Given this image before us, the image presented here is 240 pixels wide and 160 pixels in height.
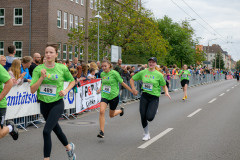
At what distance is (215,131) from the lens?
30.9 ft

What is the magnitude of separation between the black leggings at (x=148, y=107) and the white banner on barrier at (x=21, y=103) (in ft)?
11.2

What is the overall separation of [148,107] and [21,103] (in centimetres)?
362

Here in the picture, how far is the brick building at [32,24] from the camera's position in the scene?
39.6 meters

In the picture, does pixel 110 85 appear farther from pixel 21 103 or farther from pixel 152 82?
pixel 21 103

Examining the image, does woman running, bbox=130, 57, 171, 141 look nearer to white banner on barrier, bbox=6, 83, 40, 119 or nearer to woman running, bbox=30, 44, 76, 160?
woman running, bbox=30, 44, 76, 160

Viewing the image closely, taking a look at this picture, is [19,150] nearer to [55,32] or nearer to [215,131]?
[215,131]

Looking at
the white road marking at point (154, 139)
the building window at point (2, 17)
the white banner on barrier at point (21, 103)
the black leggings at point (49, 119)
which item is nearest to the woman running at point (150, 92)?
the white road marking at point (154, 139)

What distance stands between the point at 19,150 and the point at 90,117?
17.7ft

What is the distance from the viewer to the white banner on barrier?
31.3ft

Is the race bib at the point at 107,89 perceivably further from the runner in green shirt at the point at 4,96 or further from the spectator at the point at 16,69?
the runner in green shirt at the point at 4,96

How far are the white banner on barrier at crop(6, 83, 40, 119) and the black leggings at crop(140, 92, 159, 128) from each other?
340 centimetres

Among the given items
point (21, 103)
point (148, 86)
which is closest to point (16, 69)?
point (21, 103)

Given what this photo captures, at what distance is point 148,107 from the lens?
831 cm

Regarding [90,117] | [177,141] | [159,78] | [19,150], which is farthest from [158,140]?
[90,117]
